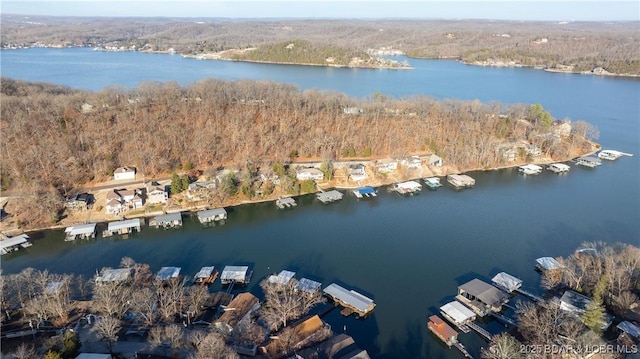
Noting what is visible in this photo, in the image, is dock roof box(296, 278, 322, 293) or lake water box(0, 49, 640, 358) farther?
lake water box(0, 49, 640, 358)

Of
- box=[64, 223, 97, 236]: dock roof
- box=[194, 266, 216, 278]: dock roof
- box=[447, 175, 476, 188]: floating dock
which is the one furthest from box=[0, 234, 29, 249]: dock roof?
box=[447, 175, 476, 188]: floating dock

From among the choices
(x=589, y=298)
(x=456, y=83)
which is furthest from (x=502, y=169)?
(x=456, y=83)

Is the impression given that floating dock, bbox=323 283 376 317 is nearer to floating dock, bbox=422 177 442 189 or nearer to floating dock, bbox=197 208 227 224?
floating dock, bbox=197 208 227 224

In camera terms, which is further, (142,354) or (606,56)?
(606,56)

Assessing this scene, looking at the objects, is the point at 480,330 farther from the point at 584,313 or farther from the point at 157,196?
the point at 157,196

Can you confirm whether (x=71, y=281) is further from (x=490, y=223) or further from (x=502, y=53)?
(x=502, y=53)

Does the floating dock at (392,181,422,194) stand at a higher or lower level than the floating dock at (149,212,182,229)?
higher

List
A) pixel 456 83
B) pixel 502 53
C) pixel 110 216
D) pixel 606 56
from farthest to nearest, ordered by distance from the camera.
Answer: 1. pixel 502 53
2. pixel 606 56
3. pixel 456 83
4. pixel 110 216
